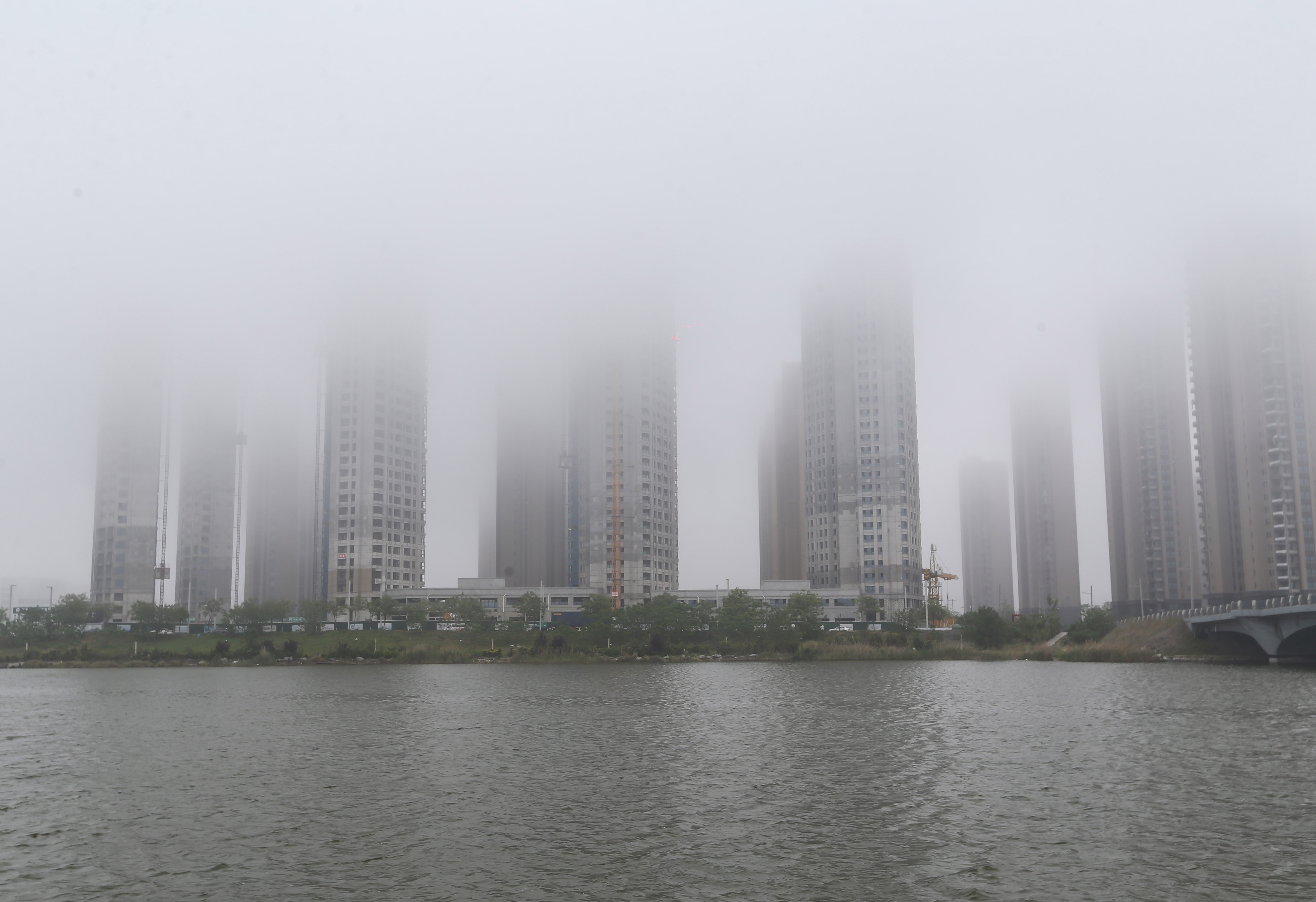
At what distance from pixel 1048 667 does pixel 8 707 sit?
13479cm

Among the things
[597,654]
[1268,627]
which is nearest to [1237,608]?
[1268,627]

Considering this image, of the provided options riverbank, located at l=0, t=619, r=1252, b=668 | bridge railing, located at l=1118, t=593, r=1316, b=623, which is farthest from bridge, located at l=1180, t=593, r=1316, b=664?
riverbank, located at l=0, t=619, r=1252, b=668

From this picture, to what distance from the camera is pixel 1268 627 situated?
145 metres

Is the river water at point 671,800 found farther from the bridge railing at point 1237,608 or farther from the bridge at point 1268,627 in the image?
the bridge railing at point 1237,608

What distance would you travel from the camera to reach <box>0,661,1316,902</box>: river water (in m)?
32.0

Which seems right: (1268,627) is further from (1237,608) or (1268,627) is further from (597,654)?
(597,654)

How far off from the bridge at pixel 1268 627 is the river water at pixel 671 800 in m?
47.2

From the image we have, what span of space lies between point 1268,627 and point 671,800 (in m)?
133

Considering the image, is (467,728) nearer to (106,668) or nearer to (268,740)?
(268,740)

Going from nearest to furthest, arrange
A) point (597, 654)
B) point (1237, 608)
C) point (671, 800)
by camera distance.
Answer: point (671, 800) → point (1237, 608) → point (597, 654)

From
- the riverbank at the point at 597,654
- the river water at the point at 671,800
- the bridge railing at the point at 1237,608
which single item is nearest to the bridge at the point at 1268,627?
the bridge railing at the point at 1237,608

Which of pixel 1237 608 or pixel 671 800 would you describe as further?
pixel 1237 608

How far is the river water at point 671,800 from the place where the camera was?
1259 inches

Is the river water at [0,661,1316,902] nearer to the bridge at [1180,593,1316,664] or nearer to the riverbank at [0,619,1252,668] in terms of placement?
the bridge at [1180,593,1316,664]
